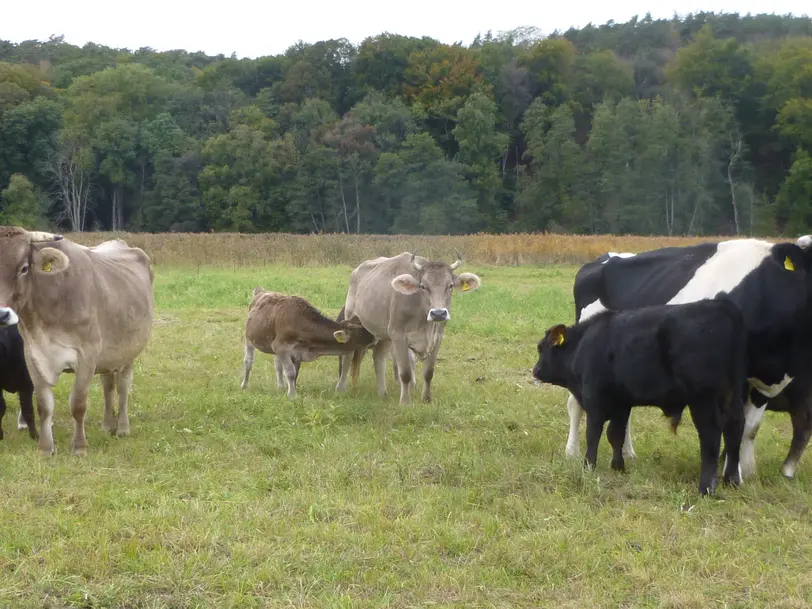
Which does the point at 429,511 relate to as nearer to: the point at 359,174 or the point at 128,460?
the point at 128,460

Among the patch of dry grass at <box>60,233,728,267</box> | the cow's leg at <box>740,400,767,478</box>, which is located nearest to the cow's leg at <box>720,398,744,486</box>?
the cow's leg at <box>740,400,767,478</box>

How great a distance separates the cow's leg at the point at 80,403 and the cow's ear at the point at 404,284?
377cm

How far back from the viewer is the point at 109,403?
8.86 meters

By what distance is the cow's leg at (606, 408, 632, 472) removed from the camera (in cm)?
709

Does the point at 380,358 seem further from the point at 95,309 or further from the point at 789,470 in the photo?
the point at 789,470

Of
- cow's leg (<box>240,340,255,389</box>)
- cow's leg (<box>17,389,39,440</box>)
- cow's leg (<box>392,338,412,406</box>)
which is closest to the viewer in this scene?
cow's leg (<box>17,389,39,440</box>)

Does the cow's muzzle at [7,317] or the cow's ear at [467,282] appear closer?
the cow's muzzle at [7,317]

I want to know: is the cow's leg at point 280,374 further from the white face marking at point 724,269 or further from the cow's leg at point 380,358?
the white face marking at point 724,269

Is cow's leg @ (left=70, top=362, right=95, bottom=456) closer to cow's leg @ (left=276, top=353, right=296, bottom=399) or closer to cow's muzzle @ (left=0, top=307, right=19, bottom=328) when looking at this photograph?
cow's muzzle @ (left=0, top=307, right=19, bottom=328)

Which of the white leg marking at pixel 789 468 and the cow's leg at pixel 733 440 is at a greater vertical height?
the cow's leg at pixel 733 440

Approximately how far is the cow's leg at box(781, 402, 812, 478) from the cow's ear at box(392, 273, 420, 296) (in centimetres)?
455

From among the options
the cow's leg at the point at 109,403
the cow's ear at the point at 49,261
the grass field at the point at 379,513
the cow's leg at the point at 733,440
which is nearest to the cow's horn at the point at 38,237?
the cow's ear at the point at 49,261

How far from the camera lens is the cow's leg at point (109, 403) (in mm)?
8820

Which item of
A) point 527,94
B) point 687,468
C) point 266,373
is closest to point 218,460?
point 687,468
